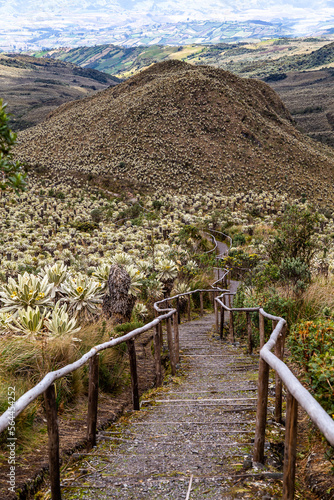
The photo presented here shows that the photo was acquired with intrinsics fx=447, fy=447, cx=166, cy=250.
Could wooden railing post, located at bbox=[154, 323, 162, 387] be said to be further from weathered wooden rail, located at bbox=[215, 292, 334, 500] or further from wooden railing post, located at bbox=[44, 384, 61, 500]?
wooden railing post, located at bbox=[44, 384, 61, 500]

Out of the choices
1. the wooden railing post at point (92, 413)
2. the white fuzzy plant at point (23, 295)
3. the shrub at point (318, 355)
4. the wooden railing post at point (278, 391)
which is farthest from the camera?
the white fuzzy plant at point (23, 295)

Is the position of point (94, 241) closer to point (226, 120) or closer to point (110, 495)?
point (110, 495)

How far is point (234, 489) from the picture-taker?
9.32ft

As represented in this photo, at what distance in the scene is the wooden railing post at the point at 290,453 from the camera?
247 cm

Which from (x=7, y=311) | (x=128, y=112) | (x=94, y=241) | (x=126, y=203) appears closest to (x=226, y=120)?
(x=128, y=112)

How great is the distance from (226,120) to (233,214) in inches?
1117

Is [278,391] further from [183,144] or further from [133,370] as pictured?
[183,144]

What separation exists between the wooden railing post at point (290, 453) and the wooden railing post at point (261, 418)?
0.77 m

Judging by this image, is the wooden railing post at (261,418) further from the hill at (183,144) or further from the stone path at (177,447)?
the hill at (183,144)

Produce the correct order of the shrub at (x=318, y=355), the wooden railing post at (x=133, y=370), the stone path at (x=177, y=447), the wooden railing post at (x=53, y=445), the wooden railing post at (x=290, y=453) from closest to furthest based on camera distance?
1. the wooden railing post at (x=290, y=453)
2. the wooden railing post at (x=53, y=445)
3. the stone path at (x=177, y=447)
4. the shrub at (x=318, y=355)
5. the wooden railing post at (x=133, y=370)

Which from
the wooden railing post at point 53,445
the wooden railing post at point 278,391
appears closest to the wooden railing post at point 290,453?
the wooden railing post at point 53,445

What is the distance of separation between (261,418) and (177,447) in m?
0.79

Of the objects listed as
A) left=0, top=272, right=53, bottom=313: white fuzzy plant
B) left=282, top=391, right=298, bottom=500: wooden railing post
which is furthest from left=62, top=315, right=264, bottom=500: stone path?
left=0, top=272, right=53, bottom=313: white fuzzy plant

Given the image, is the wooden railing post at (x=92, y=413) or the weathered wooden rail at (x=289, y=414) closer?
the weathered wooden rail at (x=289, y=414)
